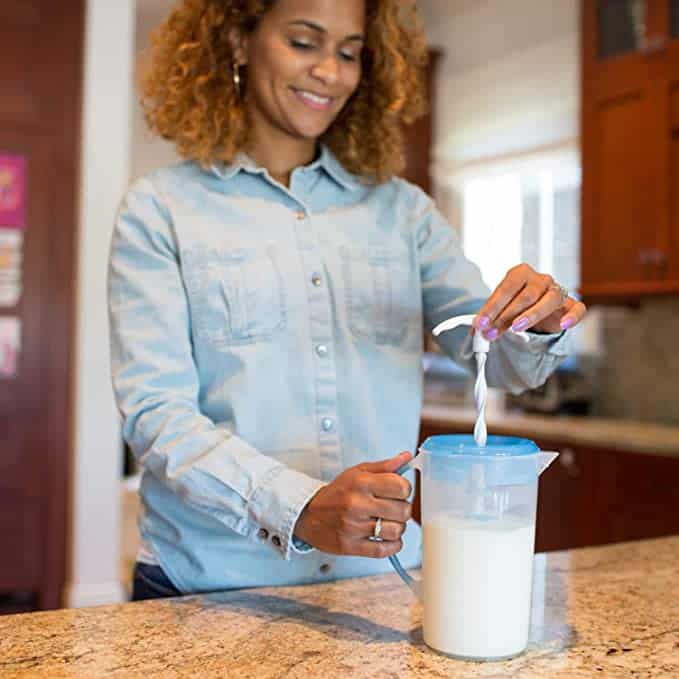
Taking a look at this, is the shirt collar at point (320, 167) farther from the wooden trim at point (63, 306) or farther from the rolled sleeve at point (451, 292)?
the wooden trim at point (63, 306)

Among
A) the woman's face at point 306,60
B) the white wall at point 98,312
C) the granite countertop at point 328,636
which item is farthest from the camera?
the white wall at point 98,312

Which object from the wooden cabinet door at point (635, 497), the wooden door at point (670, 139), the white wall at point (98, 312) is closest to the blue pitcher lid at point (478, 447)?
the wooden cabinet door at point (635, 497)

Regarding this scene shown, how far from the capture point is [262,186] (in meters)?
1.23

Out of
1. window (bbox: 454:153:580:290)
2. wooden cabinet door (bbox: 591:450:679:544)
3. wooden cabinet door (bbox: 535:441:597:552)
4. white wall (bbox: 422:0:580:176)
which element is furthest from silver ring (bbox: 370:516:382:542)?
white wall (bbox: 422:0:580:176)

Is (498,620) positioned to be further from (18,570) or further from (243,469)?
(18,570)

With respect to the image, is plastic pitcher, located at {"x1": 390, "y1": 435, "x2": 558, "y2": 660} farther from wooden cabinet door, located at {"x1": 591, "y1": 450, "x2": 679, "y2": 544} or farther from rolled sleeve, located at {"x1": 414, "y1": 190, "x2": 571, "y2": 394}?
wooden cabinet door, located at {"x1": 591, "y1": 450, "x2": 679, "y2": 544}

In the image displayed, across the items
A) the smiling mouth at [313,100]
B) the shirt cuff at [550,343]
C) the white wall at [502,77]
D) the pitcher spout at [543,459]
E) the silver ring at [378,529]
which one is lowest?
the silver ring at [378,529]

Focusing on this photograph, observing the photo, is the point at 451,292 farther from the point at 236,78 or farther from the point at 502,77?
the point at 502,77

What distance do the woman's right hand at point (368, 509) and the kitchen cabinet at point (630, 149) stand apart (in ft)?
8.20

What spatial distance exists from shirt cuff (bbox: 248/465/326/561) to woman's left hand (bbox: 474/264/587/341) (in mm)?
236

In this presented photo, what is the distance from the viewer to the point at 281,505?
3.01 feet

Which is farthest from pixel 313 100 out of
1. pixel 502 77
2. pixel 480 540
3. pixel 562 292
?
pixel 502 77

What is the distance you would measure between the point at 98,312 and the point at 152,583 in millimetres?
2325

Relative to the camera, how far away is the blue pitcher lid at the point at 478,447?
0.77 metres
